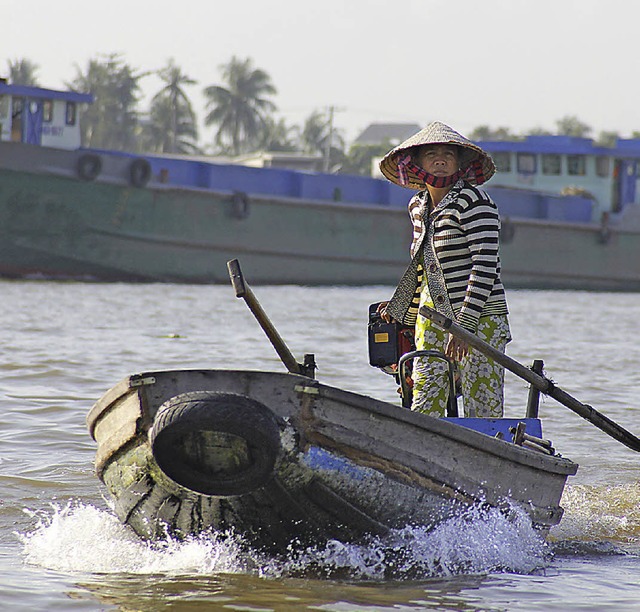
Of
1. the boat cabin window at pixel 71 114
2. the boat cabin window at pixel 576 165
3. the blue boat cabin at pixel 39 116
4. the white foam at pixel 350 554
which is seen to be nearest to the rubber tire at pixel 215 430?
the white foam at pixel 350 554

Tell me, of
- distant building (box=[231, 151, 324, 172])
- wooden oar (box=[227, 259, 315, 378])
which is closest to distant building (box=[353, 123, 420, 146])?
distant building (box=[231, 151, 324, 172])

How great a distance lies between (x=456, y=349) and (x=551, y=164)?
89.5 ft

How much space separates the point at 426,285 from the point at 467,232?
0.33 meters

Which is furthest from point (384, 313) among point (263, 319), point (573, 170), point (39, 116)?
point (573, 170)

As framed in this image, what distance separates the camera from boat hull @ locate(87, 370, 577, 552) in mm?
3756

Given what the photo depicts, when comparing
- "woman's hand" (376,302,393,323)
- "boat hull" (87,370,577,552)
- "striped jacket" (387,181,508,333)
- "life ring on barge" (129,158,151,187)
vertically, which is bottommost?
"boat hull" (87,370,577,552)

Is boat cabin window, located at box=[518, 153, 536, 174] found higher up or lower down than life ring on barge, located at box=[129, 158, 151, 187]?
higher up

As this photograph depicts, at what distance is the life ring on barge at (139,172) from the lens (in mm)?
24938

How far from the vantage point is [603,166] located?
1206 inches

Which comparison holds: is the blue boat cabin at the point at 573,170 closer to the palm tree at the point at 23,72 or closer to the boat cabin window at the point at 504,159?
the boat cabin window at the point at 504,159

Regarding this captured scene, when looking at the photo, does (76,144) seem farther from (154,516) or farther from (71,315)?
(154,516)

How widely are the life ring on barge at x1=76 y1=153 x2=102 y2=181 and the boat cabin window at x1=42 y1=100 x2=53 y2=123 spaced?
2748mm

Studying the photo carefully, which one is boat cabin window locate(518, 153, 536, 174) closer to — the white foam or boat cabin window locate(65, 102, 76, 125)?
boat cabin window locate(65, 102, 76, 125)

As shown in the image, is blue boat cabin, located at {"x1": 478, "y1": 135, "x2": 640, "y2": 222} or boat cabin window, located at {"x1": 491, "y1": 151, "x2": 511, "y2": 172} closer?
blue boat cabin, located at {"x1": 478, "y1": 135, "x2": 640, "y2": 222}
